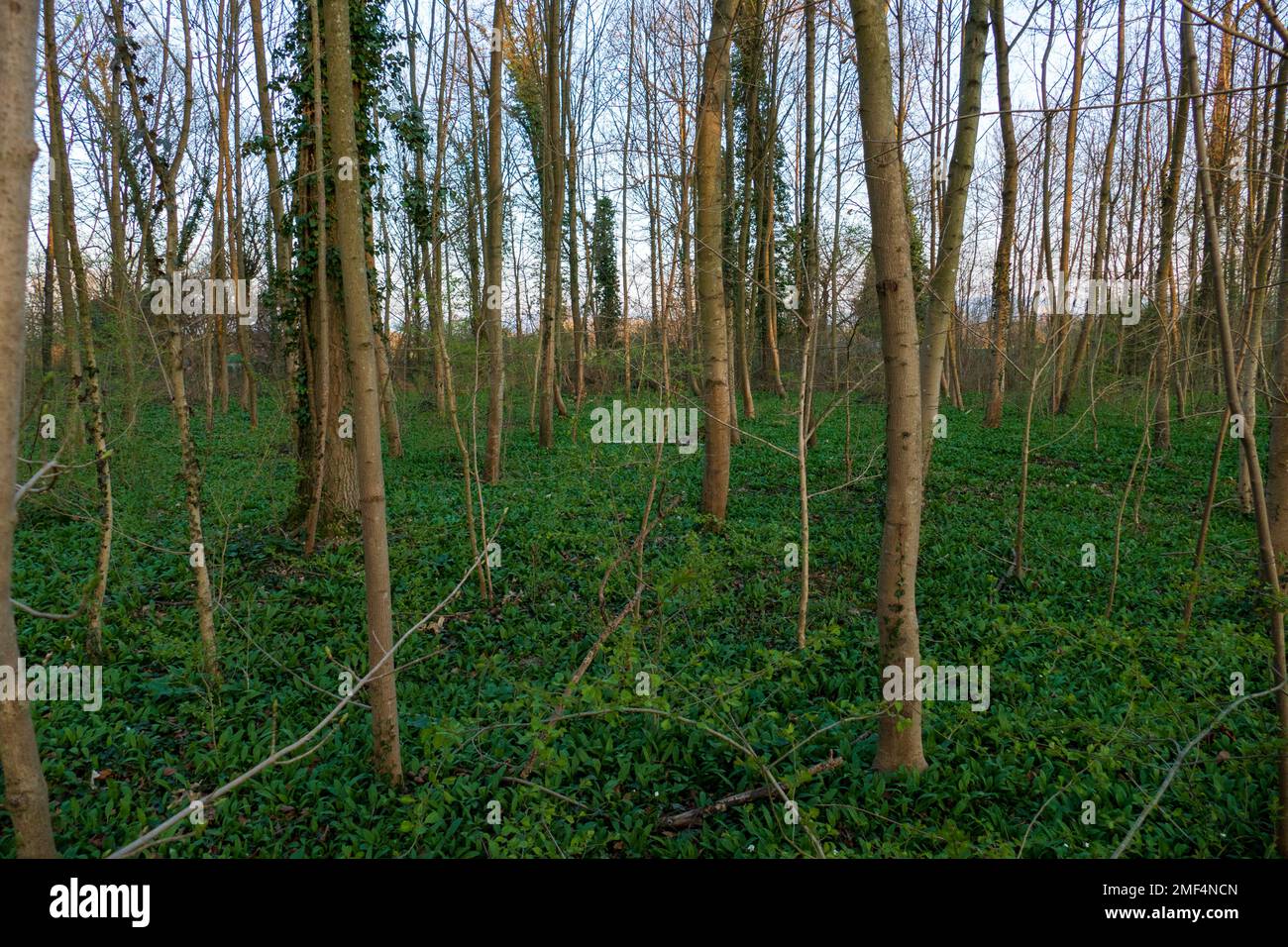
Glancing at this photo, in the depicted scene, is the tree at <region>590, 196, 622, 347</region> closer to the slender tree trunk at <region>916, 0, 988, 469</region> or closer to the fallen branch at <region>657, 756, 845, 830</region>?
the slender tree trunk at <region>916, 0, 988, 469</region>

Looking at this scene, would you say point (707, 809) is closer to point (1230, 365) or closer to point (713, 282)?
point (1230, 365)

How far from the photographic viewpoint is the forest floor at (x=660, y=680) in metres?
3.42

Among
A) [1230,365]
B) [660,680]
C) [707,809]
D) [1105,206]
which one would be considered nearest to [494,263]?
[660,680]

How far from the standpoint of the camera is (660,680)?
10.5 ft

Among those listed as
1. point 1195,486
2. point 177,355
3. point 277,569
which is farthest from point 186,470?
point 1195,486

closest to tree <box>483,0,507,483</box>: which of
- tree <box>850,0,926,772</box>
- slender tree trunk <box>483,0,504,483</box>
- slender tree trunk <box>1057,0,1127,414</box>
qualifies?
slender tree trunk <box>483,0,504,483</box>

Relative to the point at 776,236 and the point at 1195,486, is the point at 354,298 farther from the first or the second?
the point at 776,236

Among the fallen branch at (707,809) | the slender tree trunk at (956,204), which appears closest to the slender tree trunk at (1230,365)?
the fallen branch at (707,809)

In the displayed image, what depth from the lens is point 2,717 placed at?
146 centimetres

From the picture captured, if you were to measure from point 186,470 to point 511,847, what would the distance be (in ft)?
11.0

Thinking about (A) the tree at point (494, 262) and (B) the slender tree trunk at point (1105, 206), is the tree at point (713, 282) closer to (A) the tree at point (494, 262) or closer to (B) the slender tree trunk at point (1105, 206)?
(A) the tree at point (494, 262)

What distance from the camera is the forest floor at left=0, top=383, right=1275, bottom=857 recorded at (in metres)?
3.42

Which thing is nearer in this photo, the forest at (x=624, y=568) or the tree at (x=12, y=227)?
the tree at (x=12, y=227)

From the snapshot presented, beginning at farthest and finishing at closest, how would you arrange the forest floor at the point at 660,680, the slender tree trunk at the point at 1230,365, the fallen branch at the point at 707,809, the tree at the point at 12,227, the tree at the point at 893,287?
the fallen branch at the point at 707,809, the forest floor at the point at 660,680, the tree at the point at 893,287, the slender tree trunk at the point at 1230,365, the tree at the point at 12,227
